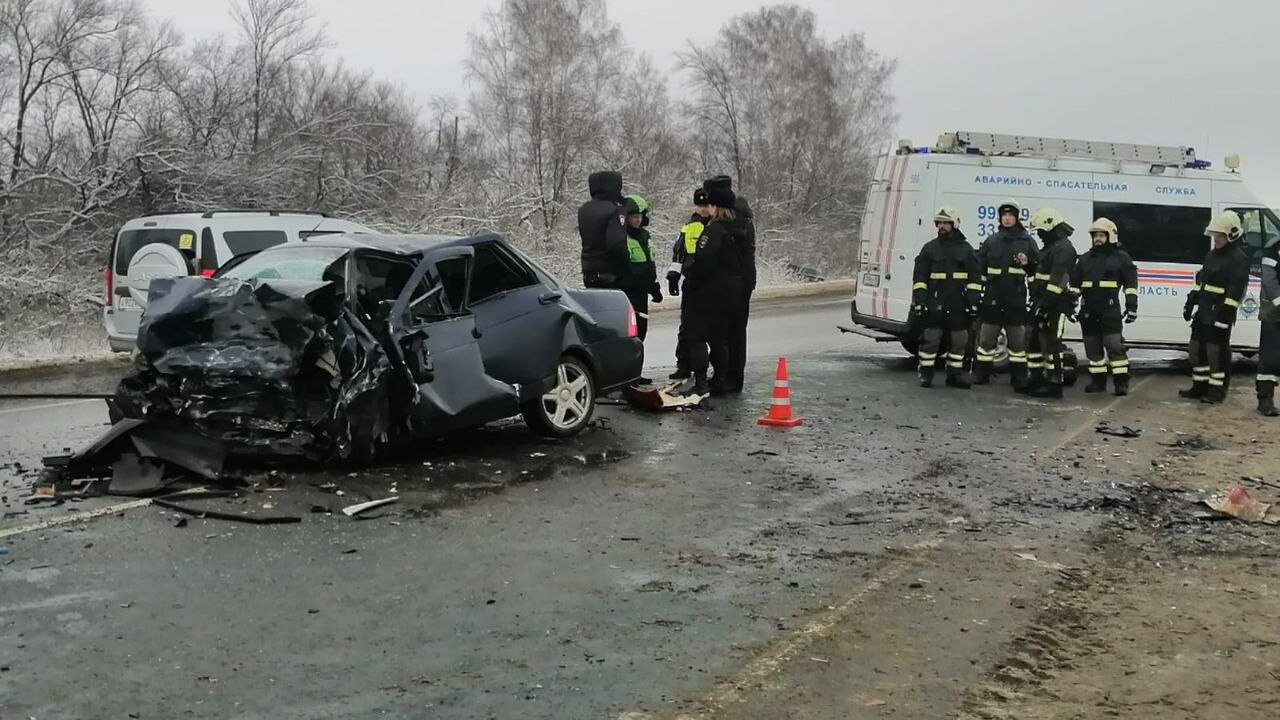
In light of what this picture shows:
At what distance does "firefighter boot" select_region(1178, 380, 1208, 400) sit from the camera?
40.4 feet

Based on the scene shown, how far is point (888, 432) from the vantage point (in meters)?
9.93

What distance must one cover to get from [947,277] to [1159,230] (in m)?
3.36

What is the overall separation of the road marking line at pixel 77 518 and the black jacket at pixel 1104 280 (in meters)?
9.65

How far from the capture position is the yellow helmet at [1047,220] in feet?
41.5

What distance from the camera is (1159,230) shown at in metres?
14.1

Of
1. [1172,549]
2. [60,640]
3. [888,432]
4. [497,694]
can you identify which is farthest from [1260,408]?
[60,640]

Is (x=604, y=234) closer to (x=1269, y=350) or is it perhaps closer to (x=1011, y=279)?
(x=1011, y=279)

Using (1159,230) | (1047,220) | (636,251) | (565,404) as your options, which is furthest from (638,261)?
(1159,230)

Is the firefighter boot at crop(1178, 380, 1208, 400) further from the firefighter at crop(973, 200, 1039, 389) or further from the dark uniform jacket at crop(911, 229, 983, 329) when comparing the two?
the dark uniform jacket at crop(911, 229, 983, 329)

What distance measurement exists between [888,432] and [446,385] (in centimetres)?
408

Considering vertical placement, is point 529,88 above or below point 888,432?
above

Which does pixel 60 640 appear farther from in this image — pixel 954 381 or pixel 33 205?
pixel 33 205

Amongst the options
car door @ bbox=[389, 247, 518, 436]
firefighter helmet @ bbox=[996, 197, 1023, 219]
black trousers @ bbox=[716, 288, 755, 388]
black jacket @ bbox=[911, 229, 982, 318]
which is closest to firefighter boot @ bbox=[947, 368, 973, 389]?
black jacket @ bbox=[911, 229, 982, 318]

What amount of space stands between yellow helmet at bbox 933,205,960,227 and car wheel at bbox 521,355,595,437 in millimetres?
5191
